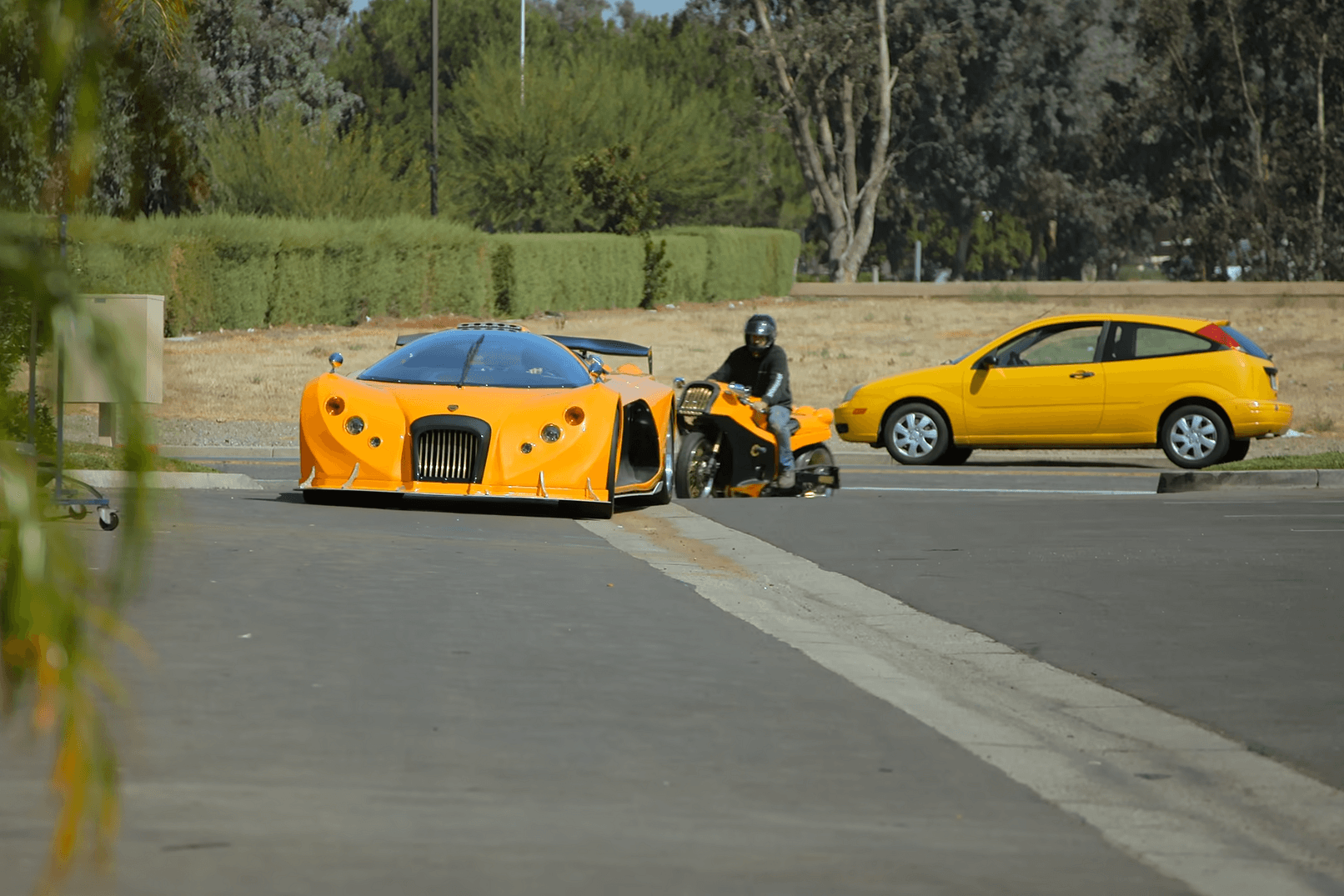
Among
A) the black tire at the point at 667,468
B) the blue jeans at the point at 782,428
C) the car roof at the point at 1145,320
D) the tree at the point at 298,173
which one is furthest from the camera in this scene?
the tree at the point at 298,173

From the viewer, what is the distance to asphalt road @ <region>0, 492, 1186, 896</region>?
4.46 metres

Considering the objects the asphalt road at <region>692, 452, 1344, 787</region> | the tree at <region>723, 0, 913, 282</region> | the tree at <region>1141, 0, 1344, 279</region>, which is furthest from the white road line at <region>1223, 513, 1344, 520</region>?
the tree at <region>723, 0, 913, 282</region>

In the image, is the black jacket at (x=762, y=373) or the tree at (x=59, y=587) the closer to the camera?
the tree at (x=59, y=587)

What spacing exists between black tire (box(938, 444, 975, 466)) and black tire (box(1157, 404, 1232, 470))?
230cm

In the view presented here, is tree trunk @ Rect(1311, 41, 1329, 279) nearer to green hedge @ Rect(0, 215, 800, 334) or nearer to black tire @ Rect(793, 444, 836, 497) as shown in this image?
green hedge @ Rect(0, 215, 800, 334)

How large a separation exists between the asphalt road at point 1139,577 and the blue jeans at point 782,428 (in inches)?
23.4

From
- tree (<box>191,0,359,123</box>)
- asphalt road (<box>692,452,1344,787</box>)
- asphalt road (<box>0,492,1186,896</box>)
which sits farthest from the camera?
tree (<box>191,0,359,123</box>)

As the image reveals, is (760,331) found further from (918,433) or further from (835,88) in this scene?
(835,88)

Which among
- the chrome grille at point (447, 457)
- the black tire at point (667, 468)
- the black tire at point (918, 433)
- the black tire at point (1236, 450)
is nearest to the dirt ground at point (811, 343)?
the black tire at point (1236, 450)

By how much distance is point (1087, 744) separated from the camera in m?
6.44

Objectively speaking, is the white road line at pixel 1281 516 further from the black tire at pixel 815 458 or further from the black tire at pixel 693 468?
the black tire at pixel 693 468

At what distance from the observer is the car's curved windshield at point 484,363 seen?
1450 cm

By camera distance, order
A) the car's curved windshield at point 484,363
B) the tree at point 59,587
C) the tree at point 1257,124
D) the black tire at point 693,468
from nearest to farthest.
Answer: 1. the tree at point 59,587
2. the car's curved windshield at point 484,363
3. the black tire at point 693,468
4. the tree at point 1257,124

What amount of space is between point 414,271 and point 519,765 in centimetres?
3751
